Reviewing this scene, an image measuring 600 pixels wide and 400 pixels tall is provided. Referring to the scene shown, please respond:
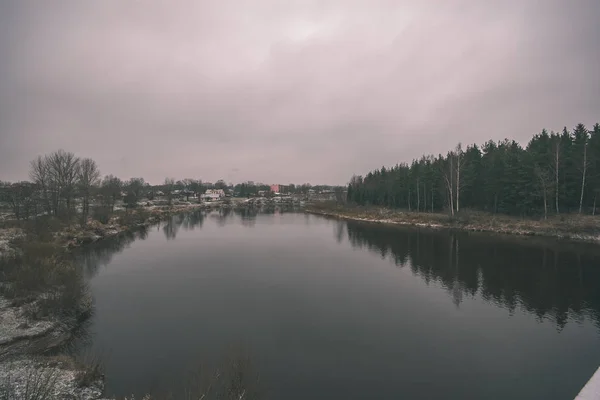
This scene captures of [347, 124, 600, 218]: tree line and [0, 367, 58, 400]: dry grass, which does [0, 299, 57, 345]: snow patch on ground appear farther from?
[347, 124, 600, 218]: tree line

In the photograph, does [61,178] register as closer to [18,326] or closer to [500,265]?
[18,326]

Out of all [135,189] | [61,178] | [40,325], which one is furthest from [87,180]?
[135,189]

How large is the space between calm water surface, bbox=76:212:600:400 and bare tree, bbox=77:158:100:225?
22475 millimetres

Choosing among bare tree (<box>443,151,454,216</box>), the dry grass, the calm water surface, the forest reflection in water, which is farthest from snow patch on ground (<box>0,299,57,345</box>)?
bare tree (<box>443,151,454,216</box>)

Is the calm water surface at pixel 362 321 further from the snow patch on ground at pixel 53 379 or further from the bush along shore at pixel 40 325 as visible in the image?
the bush along shore at pixel 40 325

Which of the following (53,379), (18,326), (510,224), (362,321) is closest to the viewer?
(53,379)

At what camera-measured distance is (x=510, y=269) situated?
2184 cm

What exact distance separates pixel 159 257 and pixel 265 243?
1200 centimetres

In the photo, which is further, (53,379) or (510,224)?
(510,224)

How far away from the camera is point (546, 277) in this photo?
65.3ft

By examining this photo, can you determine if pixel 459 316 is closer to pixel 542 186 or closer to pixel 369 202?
pixel 542 186

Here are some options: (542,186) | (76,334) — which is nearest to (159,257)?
(76,334)

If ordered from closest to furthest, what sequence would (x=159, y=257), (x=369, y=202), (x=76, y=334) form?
(x=76, y=334)
(x=159, y=257)
(x=369, y=202)

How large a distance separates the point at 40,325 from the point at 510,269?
27928 millimetres
